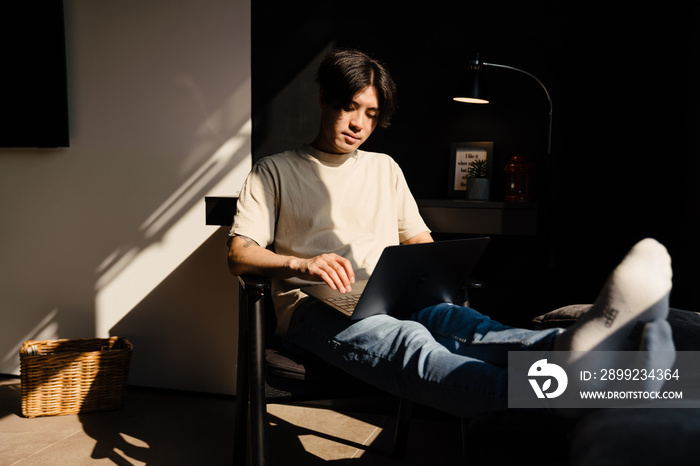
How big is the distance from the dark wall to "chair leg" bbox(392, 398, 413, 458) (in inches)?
31.4

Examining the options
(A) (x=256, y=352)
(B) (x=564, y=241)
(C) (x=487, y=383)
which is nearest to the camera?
(C) (x=487, y=383)

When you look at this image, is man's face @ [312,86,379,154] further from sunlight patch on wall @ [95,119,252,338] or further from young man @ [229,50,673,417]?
sunlight patch on wall @ [95,119,252,338]

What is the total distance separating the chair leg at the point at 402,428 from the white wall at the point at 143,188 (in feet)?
3.30

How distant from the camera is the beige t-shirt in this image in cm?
193

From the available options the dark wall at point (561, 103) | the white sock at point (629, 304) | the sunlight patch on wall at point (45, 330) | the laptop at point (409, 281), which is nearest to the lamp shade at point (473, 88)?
the dark wall at point (561, 103)

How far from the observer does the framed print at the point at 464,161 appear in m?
2.58

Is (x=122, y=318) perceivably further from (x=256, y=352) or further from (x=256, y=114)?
(x=256, y=352)

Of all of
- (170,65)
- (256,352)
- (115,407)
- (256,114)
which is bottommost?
(115,407)

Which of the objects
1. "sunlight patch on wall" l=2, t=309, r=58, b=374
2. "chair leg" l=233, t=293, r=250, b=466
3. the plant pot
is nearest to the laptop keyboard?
"chair leg" l=233, t=293, r=250, b=466

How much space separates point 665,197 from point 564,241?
42 centimetres

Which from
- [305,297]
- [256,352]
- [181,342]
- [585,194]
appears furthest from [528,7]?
[181,342]

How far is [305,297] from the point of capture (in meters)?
1.82

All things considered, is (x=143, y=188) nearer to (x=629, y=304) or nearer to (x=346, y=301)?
(x=346, y=301)

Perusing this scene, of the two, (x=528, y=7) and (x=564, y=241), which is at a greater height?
(x=528, y=7)
